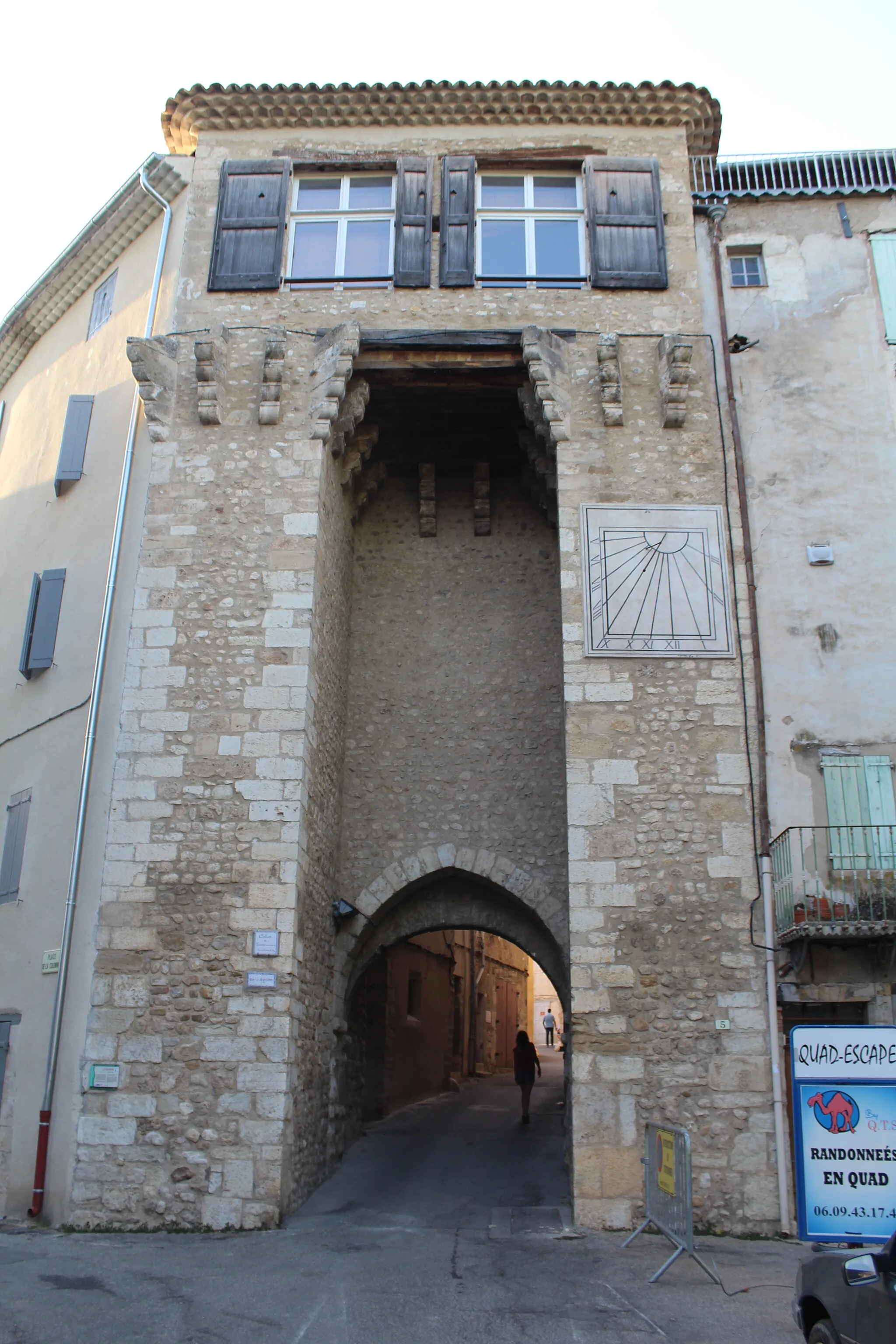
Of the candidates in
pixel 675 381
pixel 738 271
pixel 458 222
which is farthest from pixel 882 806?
pixel 458 222

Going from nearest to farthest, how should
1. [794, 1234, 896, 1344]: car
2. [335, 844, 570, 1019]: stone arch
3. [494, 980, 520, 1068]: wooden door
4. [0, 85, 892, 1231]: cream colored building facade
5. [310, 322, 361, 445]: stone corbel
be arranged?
[794, 1234, 896, 1344]: car
[0, 85, 892, 1231]: cream colored building facade
[310, 322, 361, 445]: stone corbel
[335, 844, 570, 1019]: stone arch
[494, 980, 520, 1068]: wooden door

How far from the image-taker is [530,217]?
10461 mm

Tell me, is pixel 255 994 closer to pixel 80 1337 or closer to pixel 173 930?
pixel 173 930

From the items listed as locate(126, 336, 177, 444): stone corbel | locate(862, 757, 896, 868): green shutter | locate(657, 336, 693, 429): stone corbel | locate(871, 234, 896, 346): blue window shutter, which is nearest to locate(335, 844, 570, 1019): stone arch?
locate(862, 757, 896, 868): green shutter

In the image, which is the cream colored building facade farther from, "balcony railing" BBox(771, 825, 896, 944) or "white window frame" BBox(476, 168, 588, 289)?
"balcony railing" BBox(771, 825, 896, 944)

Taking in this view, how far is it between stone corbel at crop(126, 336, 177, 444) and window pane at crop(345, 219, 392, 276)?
2.10 metres

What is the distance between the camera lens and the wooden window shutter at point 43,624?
33.2 feet

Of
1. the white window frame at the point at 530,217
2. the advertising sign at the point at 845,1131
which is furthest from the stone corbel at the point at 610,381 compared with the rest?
the advertising sign at the point at 845,1131

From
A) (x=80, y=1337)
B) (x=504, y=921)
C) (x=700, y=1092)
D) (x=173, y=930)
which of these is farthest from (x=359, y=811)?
(x=80, y=1337)

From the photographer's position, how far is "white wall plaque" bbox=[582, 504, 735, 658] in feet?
28.8

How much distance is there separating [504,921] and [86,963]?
13.1 ft

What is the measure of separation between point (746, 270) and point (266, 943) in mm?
8153

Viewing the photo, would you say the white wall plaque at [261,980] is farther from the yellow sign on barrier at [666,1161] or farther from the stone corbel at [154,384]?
the stone corbel at [154,384]

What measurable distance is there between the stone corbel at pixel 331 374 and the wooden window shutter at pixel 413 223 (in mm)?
926
